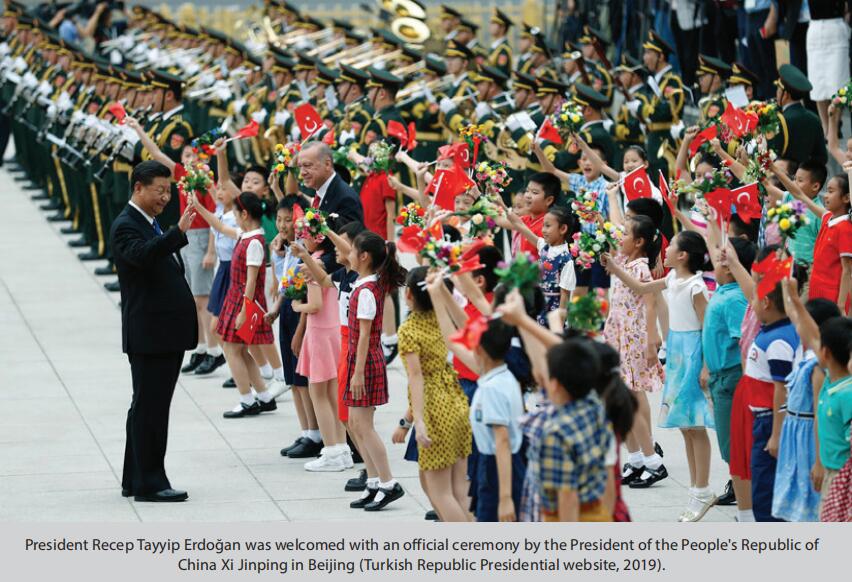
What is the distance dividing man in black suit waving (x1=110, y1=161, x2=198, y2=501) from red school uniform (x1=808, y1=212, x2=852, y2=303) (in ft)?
11.4

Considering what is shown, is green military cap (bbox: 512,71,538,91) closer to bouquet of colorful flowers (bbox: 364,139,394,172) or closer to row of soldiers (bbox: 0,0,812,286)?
row of soldiers (bbox: 0,0,812,286)

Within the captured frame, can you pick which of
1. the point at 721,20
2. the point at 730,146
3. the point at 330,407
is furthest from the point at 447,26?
the point at 330,407

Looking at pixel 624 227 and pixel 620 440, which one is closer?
pixel 620 440

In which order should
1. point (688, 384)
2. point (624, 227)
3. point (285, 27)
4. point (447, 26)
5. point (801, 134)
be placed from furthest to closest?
point (285, 27)
point (447, 26)
point (801, 134)
point (624, 227)
point (688, 384)

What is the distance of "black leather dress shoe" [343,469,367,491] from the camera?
842cm

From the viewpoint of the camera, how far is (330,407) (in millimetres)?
8812

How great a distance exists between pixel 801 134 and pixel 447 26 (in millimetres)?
8839

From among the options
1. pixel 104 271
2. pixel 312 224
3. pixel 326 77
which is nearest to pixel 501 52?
pixel 326 77

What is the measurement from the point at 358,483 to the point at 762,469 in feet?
8.02

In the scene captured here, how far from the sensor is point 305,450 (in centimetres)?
920

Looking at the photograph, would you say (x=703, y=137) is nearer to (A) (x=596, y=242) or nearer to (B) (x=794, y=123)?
(A) (x=596, y=242)

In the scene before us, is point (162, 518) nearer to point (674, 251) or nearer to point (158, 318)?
point (158, 318)

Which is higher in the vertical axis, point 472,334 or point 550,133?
point 550,133

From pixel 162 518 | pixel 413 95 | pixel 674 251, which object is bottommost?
pixel 162 518
